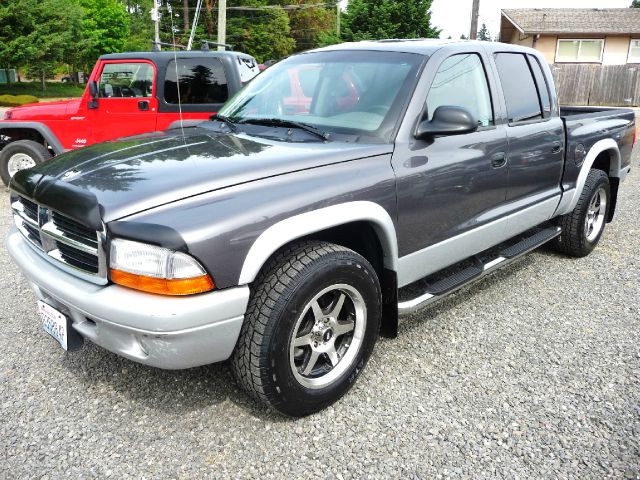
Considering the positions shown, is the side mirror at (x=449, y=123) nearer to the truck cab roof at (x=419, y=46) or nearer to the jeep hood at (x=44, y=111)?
the truck cab roof at (x=419, y=46)

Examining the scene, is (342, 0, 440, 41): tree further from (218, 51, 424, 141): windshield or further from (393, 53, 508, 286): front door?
(393, 53, 508, 286): front door

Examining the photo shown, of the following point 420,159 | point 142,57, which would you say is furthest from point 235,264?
point 142,57

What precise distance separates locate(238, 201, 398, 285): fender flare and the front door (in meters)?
0.10

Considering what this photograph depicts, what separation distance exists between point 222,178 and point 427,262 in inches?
54.6

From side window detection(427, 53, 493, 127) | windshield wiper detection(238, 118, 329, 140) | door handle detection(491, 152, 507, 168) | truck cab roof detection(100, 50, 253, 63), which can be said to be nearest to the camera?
windshield wiper detection(238, 118, 329, 140)

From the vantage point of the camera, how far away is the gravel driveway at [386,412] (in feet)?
7.70

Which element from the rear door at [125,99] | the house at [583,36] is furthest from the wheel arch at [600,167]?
the house at [583,36]

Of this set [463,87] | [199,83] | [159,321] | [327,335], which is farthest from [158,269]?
[199,83]

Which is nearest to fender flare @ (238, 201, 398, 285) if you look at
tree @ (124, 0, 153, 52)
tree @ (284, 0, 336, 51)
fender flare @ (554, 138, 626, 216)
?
fender flare @ (554, 138, 626, 216)

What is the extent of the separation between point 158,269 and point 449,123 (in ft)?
5.57

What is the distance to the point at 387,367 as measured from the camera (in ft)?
10.2

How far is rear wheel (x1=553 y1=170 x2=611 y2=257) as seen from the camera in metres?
4.74

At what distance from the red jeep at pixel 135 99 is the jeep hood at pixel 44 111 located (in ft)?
0.05

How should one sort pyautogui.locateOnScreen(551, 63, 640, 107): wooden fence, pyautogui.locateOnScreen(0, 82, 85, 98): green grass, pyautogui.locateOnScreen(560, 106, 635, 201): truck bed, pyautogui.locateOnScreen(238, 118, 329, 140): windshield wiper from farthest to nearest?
pyautogui.locateOnScreen(0, 82, 85, 98): green grass
pyautogui.locateOnScreen(551, 63, 640, 107): wooden fence
pyautogui.locateOnScreen(560, 106, 635, 201): truck bed
pyautogui.locateOnScreen(238, 118, 329, 140): windshield wiper
